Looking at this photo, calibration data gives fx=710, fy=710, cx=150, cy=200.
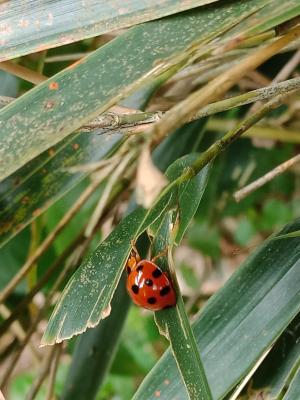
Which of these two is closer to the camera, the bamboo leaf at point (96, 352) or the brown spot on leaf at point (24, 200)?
the brown spot on leaf at point (24, 200)

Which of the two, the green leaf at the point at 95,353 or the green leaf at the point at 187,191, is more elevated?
the green leaf at the point at 187,191

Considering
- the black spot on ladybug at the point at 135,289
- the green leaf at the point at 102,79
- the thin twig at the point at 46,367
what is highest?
the green leaf at the point at 102,79

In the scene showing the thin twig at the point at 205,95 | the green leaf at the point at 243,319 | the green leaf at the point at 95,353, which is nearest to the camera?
the thin twig at the point at 205,95

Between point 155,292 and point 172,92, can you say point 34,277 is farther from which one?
point 155,292

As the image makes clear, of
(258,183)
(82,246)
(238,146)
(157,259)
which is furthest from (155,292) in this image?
(238,146)

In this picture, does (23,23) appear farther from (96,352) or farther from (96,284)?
(96,352)

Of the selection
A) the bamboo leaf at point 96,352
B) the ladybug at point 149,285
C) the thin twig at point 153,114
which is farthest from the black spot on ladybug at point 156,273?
the bamboo leaf at point 96,352

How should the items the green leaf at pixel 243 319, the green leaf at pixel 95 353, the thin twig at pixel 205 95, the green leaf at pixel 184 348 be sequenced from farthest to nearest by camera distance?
the green leaf at pixel 95 353, the green leaf at pixel 243 319, the green leaf at pixel 184 348, the thin twig at pixel 205 95

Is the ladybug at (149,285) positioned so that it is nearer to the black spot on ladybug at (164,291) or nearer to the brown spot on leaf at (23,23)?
the black spot on ladybug at (164,291)
